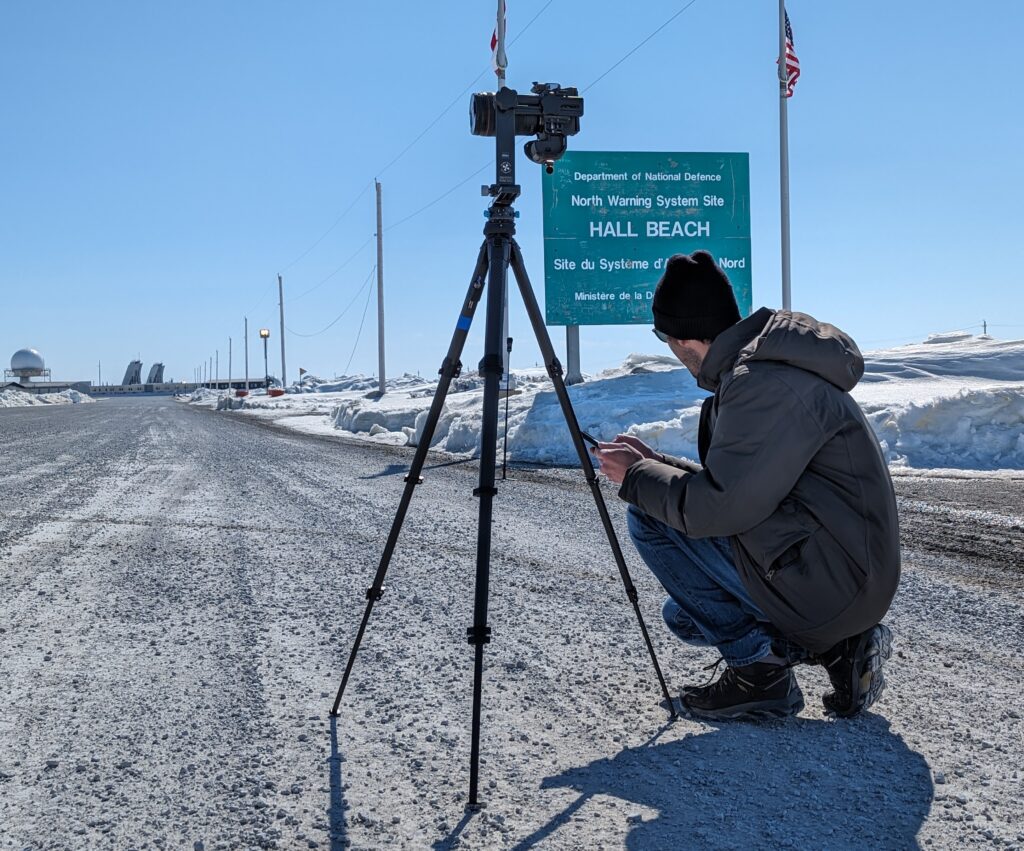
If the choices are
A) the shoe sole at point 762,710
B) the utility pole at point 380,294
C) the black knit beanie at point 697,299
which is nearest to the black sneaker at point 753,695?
the shoe sole at point 762,710

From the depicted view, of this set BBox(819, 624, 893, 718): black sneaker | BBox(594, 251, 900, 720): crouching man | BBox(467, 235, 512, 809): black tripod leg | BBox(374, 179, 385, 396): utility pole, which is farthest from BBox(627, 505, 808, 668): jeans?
BBox(374, 179, 385, 396): utility pole

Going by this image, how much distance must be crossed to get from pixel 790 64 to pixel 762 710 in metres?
16.8

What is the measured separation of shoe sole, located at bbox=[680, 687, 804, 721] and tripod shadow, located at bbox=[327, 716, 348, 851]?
1210 mm

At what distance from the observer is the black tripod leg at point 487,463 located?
2.48 metres

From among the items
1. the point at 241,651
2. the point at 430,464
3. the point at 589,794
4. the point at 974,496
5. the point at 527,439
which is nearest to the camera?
the point at 589,794

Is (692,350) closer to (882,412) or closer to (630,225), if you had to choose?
(882,412)

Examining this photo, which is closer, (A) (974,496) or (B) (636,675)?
(B) (636,675)

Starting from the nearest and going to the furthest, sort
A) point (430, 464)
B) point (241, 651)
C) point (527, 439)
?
1. point (241, 651)
2. point (430, 464)
3. point (527, 439)

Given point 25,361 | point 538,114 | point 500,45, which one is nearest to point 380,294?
point 500,45

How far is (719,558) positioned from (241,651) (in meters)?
2.10

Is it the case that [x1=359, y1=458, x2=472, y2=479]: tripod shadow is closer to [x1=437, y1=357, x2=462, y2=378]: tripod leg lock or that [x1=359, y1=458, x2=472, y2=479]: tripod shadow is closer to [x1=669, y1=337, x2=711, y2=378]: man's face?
[x1=437, y1=357, x2=462, y2=378]: tripod leg lock

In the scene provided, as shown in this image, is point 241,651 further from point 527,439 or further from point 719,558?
point 527,439

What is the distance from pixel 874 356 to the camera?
1898 cm

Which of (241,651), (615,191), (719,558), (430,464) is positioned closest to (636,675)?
(719,558)
